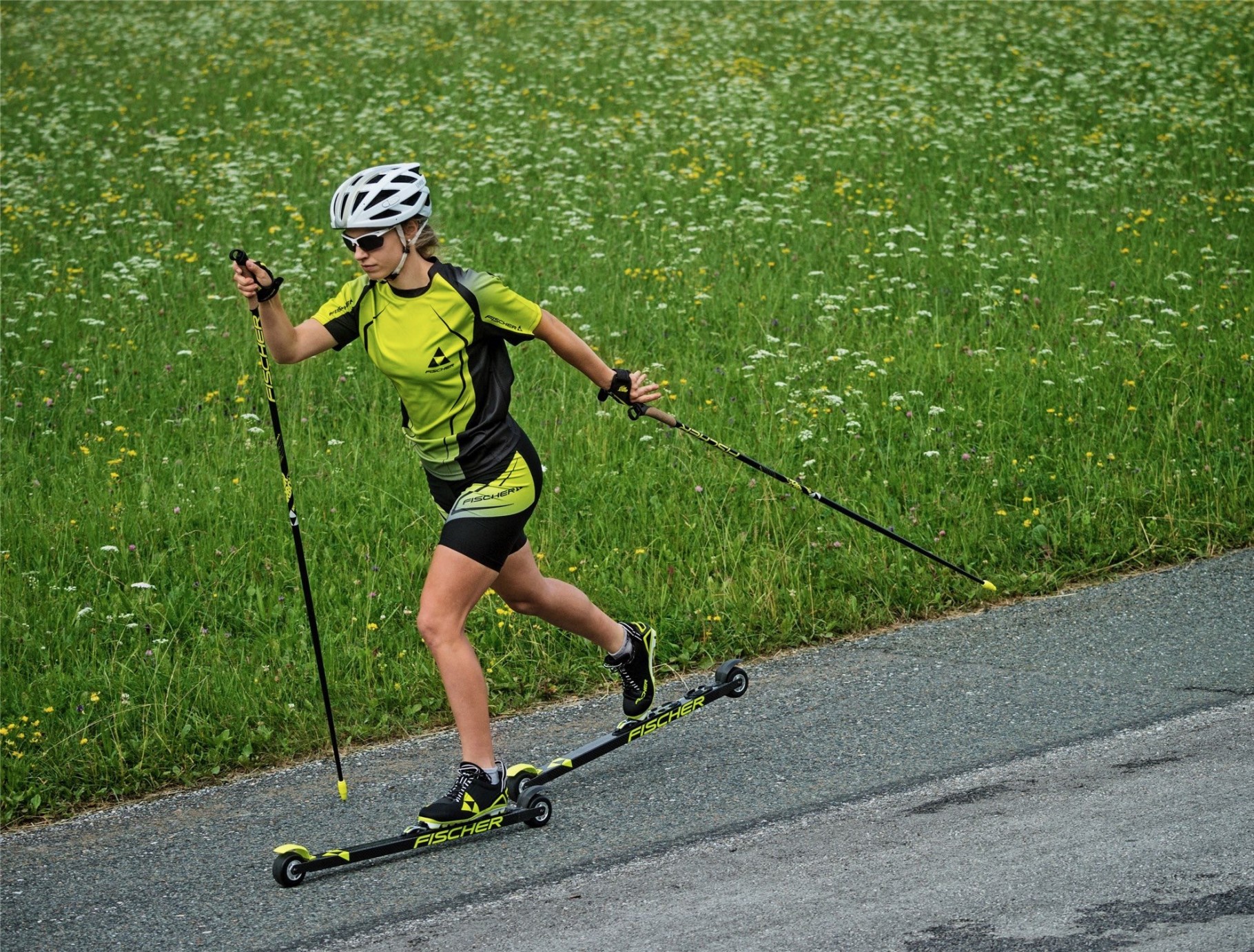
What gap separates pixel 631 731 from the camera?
17.7ft

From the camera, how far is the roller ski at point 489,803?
14.5 feet

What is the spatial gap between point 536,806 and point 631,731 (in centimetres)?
69

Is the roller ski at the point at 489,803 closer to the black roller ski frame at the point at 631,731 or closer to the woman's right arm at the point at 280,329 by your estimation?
the black roller ski frame at the point at 631,731

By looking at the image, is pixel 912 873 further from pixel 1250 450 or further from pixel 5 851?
pixel 1250 450

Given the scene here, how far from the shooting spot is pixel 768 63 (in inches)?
739

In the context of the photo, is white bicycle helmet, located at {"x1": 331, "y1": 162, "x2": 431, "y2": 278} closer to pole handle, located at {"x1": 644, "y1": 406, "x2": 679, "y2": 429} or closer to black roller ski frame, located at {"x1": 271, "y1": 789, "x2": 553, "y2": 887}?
pole handle, located at {"x1": 644, "y1": 406, "x2": 679, "y2": 429}

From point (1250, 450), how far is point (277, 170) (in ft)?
32.8

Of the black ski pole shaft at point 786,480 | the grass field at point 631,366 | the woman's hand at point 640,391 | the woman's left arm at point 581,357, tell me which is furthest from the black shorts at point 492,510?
the grass field at point 631,366

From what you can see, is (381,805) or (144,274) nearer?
(381,805)

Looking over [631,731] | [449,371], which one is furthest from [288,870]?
[449,371]

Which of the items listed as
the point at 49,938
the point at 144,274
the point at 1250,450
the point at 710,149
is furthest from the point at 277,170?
the point at 49,938

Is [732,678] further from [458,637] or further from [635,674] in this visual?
[458,637]

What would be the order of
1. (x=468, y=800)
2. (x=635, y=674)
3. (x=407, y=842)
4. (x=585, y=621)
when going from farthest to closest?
(x=635, y=674), (x=585, y=621), (x=468, y=800), (x=407, y=842)

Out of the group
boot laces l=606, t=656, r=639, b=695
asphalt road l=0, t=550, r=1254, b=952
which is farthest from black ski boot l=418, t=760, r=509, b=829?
boot laces l=606, t=656, r=639, b=695
